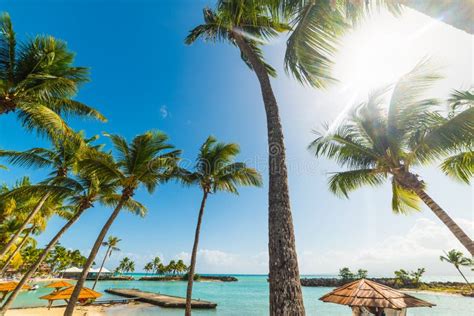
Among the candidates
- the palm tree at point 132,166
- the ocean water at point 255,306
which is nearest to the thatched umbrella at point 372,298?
the palm tree at point 132,166

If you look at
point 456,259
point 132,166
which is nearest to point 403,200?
point 132,166

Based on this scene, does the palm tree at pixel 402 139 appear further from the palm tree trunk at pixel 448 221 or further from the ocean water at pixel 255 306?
the ocean water at pixel 255 306

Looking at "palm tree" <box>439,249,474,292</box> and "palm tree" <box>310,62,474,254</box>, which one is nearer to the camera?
"palm tree" <box>310,62,474,254</box>

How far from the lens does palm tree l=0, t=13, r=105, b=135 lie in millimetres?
6457

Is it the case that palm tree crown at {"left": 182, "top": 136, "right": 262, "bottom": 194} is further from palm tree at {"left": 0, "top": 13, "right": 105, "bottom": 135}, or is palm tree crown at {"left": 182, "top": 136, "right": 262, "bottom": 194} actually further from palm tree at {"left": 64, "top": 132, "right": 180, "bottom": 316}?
palm tree at {"left": 0, "top": 13, "right": 105, "bottom": 135}

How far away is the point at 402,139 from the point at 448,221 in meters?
2.69

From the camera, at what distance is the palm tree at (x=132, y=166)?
981 cm

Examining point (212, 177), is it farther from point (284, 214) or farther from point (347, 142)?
point (284, 214)

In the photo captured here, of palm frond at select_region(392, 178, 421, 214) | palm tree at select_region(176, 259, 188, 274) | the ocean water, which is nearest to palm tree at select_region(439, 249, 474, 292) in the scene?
the ocean water

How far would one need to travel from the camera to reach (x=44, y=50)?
7.03m

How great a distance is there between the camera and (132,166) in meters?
10.6

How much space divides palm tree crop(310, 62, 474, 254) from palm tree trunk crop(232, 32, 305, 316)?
18.3 ft

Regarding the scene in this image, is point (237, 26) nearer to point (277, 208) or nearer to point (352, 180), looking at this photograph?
point (277, 208)

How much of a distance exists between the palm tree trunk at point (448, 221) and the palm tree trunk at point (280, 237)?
5766 millimetres
